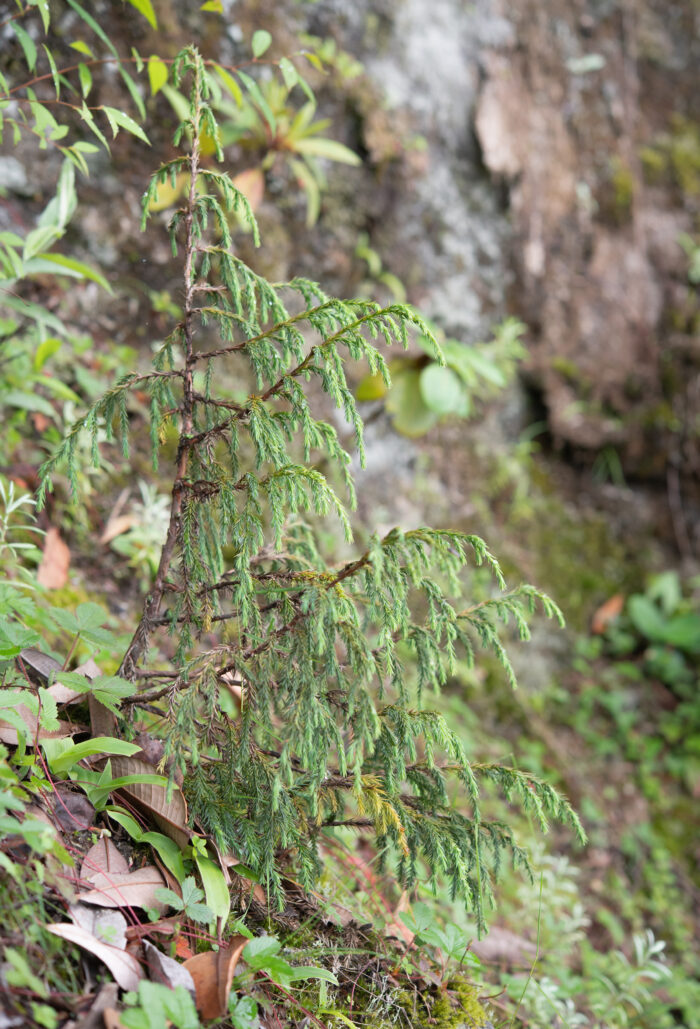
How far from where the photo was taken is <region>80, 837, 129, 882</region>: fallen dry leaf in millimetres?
1531

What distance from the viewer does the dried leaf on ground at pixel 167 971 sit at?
1384 mm

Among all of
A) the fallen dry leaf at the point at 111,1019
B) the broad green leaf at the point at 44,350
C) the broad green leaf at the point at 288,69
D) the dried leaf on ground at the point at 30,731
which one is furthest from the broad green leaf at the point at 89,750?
the broad green leaf at the point at 288,69

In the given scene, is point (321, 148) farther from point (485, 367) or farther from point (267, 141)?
point (485, 367)

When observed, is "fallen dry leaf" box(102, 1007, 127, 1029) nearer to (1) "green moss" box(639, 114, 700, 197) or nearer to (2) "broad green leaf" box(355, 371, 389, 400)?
(2) "broad green leaf" box(355, 371, 389, 400)

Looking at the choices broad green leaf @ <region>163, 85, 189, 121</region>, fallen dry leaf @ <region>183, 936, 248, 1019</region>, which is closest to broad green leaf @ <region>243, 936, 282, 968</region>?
fallen dry leaf @ <region>183, 936, 248, 1019</region>

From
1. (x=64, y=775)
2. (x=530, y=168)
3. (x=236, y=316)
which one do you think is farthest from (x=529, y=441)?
(x=64, y=775)

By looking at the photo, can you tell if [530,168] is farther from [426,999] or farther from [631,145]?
[426,999]

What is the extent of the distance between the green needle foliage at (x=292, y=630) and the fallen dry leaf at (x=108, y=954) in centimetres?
32

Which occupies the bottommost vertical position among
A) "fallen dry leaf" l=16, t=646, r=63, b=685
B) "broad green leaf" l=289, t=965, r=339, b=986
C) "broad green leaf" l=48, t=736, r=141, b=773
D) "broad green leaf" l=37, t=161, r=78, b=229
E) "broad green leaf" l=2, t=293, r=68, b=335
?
"broad green leaf" l=289, t=965, r=339, b=986

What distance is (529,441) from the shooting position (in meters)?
5.12

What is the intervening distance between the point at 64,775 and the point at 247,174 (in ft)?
10.2

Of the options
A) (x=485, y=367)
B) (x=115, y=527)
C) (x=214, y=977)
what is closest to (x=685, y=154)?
(x=485, y=367)

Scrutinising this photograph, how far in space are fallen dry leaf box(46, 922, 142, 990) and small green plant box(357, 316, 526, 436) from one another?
123 inches

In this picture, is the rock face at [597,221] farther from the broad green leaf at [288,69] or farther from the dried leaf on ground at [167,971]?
the dried leaf on ground at [167,971]
